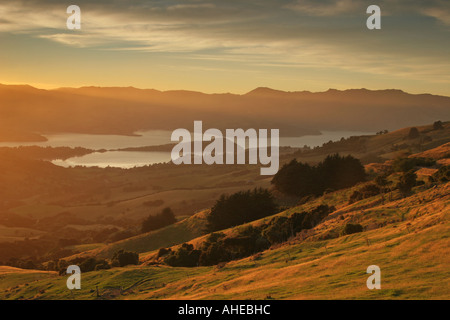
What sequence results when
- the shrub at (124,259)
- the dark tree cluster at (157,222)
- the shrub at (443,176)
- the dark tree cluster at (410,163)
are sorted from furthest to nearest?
the dark tree cluster at (157,222)
the dark tree cluster at (410,163)
the shrub at (124,259)
the shrub at (443,176)

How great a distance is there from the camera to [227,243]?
39.9m

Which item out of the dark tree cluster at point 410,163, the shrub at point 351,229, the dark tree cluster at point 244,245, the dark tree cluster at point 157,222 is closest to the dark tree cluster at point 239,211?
the dark tree cluster at point 157,222

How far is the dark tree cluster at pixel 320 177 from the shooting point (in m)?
72.7

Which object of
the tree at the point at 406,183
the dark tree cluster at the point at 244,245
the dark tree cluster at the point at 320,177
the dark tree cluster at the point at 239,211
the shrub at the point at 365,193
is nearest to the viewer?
the dark tree cluster at the point at 244,245

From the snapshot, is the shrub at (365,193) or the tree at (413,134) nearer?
the shrub at (365,193)

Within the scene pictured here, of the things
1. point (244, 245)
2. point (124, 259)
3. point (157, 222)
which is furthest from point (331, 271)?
point (157, 222)

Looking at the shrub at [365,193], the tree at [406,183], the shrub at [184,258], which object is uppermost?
the tree at [406,183]

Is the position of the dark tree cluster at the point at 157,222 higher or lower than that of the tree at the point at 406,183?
lower

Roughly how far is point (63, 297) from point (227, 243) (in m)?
15.4

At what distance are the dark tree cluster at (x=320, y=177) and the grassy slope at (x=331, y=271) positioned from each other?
33.0 meters

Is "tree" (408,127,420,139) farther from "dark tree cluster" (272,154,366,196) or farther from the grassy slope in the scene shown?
the grassy slope

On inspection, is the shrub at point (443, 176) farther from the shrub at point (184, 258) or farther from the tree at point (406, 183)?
the shrub at point (184, 258)
